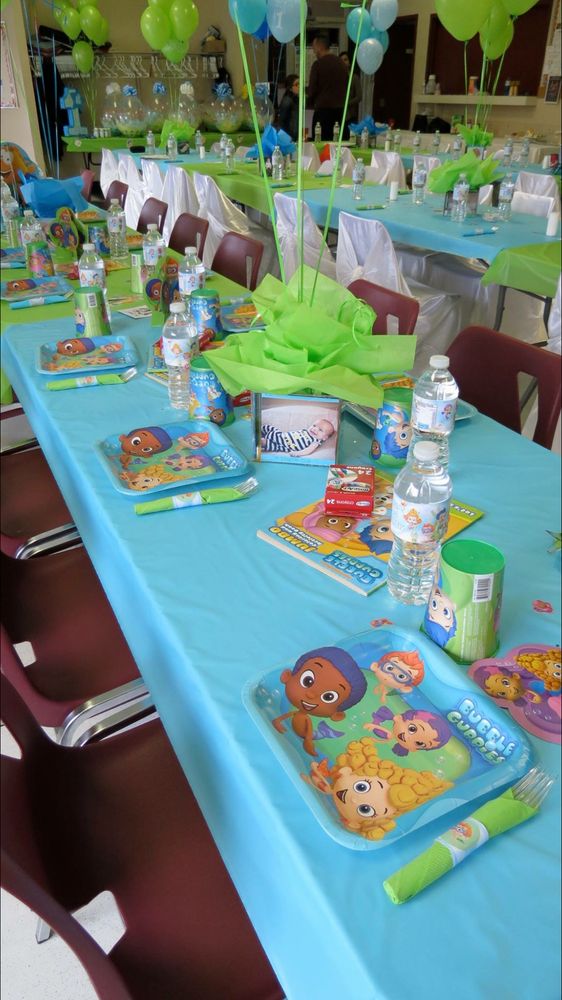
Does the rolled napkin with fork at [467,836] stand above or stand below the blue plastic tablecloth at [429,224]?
below

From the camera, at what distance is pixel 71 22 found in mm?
2041

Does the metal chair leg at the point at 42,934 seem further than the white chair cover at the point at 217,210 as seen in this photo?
No

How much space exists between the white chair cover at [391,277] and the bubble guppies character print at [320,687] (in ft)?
7.74

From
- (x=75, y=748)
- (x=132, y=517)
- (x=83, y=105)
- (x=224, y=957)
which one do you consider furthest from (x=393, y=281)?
(x=224, y=957)

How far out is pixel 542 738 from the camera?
0.62 metres

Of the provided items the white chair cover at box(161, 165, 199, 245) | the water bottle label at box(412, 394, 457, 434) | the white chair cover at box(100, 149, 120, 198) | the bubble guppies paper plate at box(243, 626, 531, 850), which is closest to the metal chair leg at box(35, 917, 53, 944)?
the bubble guppies paper plate at box(243, 626, 531, 850)

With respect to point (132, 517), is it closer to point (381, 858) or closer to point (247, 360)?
point (247, 360)

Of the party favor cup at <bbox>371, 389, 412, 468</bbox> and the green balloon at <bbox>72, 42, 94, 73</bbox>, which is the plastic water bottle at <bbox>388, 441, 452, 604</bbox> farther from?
the green balloon at <bbox>72, 42, 94, 73</bbox>

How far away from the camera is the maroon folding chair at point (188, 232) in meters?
2.74

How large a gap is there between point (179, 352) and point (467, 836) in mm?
938

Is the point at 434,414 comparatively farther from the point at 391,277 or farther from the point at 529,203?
the point at 529,203

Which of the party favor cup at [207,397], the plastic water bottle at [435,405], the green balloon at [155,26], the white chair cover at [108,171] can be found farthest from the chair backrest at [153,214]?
the plastic water bottle at [435,405]

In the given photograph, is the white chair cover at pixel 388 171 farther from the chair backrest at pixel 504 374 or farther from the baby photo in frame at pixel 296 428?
the baby photo in frame at pixel 296 428

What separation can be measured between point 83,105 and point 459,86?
1772mm
